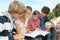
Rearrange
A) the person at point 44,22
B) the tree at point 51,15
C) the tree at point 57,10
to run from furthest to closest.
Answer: the tree at point 57,10, the tree at point 51,15, the person at point 44,22

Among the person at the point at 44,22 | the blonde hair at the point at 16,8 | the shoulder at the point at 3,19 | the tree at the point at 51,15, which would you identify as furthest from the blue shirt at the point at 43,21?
the shoulder at the point at 3,19

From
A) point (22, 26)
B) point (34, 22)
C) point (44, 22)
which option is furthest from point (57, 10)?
point (22, 26)

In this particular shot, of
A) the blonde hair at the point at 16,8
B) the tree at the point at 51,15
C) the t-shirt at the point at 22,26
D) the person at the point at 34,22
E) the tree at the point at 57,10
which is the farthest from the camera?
the tree at the point at 57,10

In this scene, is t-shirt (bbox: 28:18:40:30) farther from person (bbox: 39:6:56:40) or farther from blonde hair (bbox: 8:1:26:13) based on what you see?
blonde hair (bbox: 8:1:26:13)

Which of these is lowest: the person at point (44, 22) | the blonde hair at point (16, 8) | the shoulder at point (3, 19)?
the person at point (44, 22)

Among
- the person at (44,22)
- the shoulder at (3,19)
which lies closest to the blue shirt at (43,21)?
the person at (44,22)

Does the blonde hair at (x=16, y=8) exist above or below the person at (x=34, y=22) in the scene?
above

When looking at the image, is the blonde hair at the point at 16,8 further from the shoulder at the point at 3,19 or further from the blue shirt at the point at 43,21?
the blue shirt at the point at 43,21

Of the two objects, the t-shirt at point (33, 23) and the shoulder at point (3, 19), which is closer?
the shoulder at point (3, 19)

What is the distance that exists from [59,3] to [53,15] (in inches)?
14.7

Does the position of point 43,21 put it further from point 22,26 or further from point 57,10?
point 57,10

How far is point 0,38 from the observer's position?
161 cm

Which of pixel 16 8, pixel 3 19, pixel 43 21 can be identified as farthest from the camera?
pixel 43 21

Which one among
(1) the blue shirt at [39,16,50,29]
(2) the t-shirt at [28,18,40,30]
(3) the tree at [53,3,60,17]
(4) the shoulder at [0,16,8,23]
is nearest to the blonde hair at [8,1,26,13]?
(4) the shoulder at [0,16,8,23]
